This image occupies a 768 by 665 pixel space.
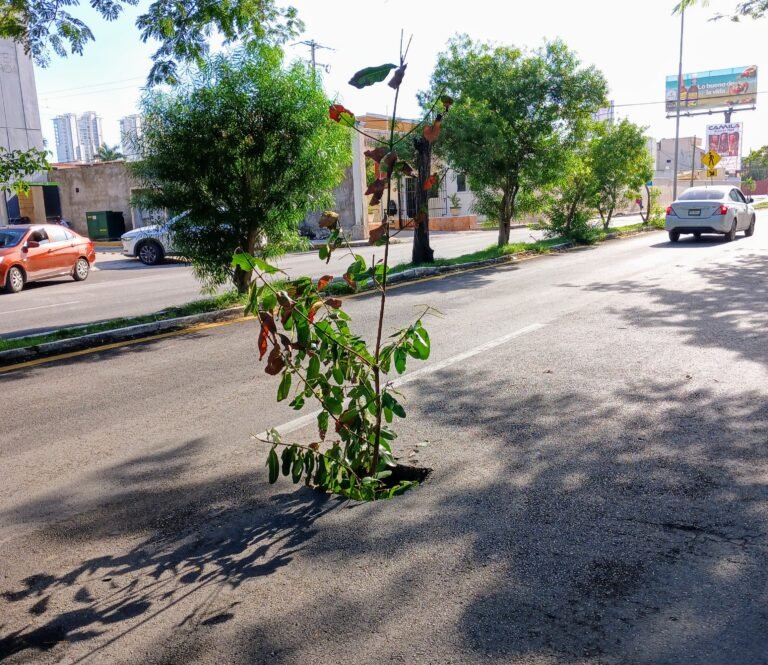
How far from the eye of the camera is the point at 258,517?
13.5 ft

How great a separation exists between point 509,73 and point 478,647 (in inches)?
756

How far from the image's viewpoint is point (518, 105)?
65.9 ft

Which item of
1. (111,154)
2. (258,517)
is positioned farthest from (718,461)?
(111,154)

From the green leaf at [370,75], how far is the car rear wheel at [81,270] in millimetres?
17592

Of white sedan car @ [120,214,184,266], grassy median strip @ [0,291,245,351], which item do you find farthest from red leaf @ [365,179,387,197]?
white sedan car @ [120,214,184,266]

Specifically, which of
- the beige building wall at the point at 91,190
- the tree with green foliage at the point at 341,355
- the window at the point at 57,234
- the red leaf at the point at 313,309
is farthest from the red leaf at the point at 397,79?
the beige building wall at the point at 91,190

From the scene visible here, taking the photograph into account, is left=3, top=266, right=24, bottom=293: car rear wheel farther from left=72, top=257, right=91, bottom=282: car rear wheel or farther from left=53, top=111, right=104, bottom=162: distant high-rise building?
left=53, top=111, right=104, bottom=162: distant high-rise building

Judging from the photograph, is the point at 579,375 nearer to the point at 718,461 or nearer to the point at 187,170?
the point at 718,461

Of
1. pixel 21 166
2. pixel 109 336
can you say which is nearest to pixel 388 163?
pixel 109 336

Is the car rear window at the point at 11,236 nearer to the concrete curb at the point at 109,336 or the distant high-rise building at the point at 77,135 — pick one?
the concrete curb at the point at 109,336

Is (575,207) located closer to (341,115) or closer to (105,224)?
(105,224)

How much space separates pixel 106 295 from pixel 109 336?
6718 mm

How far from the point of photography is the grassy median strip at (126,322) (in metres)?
9.16

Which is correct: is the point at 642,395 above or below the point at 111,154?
below
